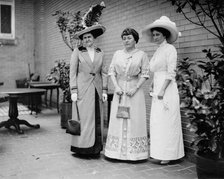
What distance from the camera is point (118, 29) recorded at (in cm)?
619

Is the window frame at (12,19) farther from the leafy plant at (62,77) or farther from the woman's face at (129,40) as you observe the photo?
the woman's face at (129,40)

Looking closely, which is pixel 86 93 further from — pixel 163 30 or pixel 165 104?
pixel 163 30

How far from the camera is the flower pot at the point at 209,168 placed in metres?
2.94

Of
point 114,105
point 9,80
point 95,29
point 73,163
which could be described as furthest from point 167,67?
point 9,80

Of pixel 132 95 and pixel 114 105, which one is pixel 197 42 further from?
pixel 114 105

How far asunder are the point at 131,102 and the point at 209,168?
149cm

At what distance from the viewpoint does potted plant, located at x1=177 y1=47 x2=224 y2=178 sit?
2768mm

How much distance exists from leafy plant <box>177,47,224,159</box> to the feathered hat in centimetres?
172

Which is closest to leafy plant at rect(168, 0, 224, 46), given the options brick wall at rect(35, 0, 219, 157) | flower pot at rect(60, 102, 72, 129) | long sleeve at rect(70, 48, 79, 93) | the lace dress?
brick wall at rect(35, 0, 219, 157)

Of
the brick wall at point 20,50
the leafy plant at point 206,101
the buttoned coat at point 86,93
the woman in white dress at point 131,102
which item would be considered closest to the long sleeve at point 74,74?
the buttoned coat at point 86,93

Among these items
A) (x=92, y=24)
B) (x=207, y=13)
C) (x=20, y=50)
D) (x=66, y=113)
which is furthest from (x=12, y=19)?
(x=207, y=13)

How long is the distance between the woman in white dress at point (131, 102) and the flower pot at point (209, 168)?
3.94 ft

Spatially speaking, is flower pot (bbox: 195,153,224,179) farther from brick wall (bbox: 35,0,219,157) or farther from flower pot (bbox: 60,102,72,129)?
flower pot (bbox: 60,102,72,129)

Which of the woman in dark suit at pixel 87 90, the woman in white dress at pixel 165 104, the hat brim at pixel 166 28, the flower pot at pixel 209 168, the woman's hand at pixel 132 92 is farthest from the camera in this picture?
the woman in dark suit at pixel 87 90
